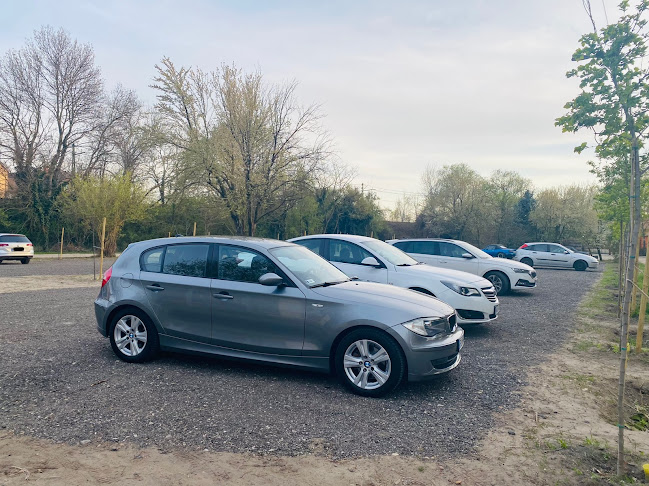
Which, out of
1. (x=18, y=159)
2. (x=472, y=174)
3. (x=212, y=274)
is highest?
(x=472, y=174)

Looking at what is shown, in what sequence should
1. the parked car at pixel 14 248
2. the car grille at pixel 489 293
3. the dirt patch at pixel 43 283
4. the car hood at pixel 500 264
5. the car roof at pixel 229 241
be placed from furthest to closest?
the parked car at pixel 14 248 < the dirt patch at pixel 43 283 < the car hood at pixel 500 264 < the car grille at pixel 489 293 < the car roof at pixel 229 241

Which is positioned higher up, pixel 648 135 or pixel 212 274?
pixel 648 135

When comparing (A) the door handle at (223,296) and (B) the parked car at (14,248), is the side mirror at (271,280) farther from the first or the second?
(B) the parked car at (14,248)

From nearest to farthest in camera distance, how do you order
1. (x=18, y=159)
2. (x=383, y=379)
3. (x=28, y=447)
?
(x=28, y=447)
(x=383, y=379)
(x=18, y=159)

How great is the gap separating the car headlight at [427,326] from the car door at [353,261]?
10.1ft

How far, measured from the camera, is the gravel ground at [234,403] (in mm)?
4020

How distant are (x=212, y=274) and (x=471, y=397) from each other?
126 inches

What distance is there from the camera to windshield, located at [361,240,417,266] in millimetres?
8766

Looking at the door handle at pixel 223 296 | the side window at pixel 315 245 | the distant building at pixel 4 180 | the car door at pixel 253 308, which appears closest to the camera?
the car door at pixel 253 308

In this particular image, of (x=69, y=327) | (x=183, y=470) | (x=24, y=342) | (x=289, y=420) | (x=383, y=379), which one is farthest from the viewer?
(x=69, y=327)

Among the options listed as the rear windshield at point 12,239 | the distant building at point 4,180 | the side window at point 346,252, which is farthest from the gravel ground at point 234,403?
the distant building at point 4,180

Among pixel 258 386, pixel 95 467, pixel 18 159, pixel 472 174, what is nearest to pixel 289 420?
pixel 258 386

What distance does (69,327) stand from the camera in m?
8.28

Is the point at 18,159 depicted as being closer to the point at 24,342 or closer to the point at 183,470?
the point at 24,342
